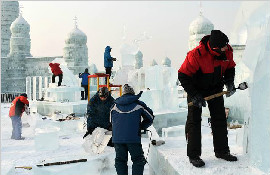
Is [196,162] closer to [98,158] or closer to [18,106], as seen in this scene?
[98,158]

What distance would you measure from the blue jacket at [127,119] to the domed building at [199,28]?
24528mm

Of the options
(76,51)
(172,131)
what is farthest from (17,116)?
(76,51)

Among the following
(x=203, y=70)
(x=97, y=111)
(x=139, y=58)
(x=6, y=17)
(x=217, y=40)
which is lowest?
(x=97, y=111)

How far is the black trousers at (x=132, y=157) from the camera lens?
3.38 metres

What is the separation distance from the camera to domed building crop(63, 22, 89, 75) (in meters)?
28.2

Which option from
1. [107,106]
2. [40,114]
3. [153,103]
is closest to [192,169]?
[107,106]

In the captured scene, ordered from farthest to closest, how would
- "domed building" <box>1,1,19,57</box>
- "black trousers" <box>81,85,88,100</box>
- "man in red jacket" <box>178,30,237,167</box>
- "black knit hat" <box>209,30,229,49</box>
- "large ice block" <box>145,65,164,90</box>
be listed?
"domed building" <box>1,1,19,57</box>, "black trousers" <box>81,85,88,100</box>, "large ice block" <box>145,65,164,90</box>, "man in red jacket" <box>178,30,237,167</box>, "black knit hat" <box>209,30,229,49</box>

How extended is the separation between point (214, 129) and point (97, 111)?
2129mm

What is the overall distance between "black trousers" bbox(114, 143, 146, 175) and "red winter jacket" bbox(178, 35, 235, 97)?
39.3 inches

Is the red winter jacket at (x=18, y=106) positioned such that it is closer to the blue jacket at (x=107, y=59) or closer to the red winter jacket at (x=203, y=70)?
the blue jacket at (x=107, y=59)

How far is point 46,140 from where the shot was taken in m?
6.24

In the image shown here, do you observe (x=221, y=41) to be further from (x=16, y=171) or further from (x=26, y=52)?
(x=26, y=52)

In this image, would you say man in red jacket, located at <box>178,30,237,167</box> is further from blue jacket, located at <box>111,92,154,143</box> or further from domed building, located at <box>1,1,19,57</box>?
domed building, located at <box>1,1,19,57</box>

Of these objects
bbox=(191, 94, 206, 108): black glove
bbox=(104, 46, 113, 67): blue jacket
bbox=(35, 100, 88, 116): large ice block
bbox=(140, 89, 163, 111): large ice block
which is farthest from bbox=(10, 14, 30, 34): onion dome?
bbox=(191, 94, 206, 108): black glove
